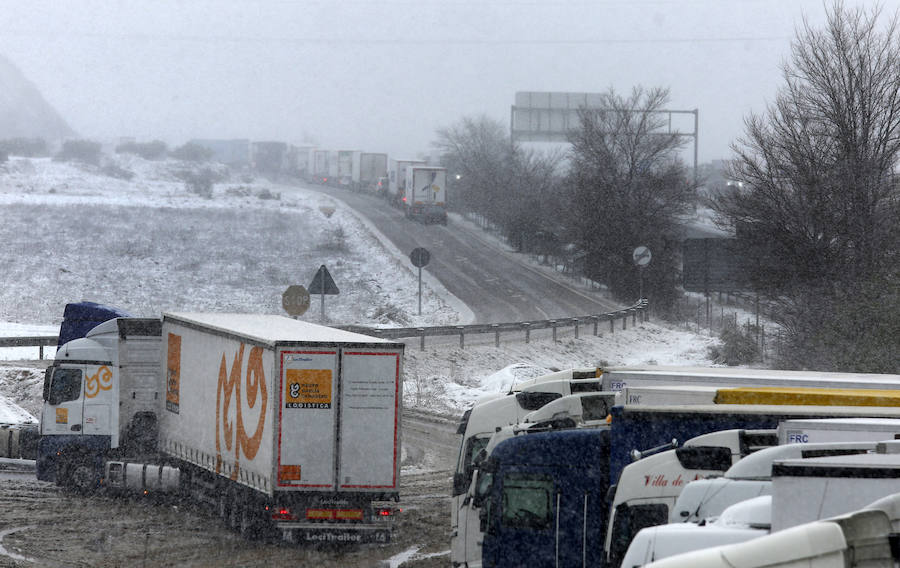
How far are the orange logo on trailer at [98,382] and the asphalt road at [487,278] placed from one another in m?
23.4

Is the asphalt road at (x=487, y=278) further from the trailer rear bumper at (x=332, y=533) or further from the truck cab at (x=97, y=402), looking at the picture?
the trailer rear bumper at (x=332, y=533)

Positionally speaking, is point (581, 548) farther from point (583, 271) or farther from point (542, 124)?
point (542, 124)

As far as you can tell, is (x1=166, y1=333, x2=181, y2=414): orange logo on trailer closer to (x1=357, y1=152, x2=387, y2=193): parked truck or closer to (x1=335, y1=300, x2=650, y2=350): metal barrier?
(x1=335, y1=300, x2=650, y2=350): metal barrier

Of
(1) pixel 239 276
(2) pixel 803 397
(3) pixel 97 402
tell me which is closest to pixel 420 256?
(3) pixel 97 402

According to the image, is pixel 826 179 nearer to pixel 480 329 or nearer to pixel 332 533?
pixel 480 329

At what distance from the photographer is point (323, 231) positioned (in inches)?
2761

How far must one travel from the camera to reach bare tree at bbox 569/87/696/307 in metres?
52.0

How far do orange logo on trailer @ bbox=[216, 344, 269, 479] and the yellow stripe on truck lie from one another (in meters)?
6.48

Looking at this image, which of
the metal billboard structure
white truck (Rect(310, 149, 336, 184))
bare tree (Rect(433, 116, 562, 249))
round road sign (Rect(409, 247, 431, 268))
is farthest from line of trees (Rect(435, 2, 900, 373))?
Result: white truck (Rect(310, 149, 336, 184))

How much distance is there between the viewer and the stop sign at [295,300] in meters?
26.3

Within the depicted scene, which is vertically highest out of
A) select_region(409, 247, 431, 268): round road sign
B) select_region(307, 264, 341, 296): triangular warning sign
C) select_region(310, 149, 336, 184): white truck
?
select_region(310, 149, 336, 184): white truck

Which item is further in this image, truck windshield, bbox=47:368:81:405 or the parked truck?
the parked truck

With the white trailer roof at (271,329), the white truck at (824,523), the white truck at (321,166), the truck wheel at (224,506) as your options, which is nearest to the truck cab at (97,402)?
the white trailer roof at (271,329)

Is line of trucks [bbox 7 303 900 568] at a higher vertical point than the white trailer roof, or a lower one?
lower
